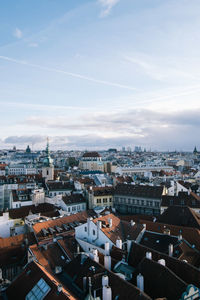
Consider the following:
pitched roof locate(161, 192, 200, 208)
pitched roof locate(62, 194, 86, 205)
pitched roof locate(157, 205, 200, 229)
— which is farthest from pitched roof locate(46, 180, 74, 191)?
pitched roof locate(157, 205, 200, 229)

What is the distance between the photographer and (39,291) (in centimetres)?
2298

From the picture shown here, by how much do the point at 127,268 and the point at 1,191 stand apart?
70.0 m

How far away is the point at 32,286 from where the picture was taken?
2408 centimetres

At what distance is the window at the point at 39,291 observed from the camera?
881 inches

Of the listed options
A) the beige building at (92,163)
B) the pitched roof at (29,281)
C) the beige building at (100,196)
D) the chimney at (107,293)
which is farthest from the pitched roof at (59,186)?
the beige building at (92,163)

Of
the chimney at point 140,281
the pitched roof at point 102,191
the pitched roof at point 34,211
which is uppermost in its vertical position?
the pitched roof at point 102,191

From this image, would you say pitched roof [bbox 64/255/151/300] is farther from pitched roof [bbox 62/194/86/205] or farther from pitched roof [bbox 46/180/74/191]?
pitched roof [bbox 46/180/74/191]

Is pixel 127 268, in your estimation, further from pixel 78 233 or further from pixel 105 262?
pixel 78 233

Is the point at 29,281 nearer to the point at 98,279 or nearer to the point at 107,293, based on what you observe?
the point at 98,279

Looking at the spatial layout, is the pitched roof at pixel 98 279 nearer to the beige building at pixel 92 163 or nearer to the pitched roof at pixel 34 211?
the pitched roof at pixel 34 211

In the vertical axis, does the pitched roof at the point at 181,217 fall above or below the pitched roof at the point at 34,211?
above

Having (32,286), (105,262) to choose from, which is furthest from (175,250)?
(32,286)

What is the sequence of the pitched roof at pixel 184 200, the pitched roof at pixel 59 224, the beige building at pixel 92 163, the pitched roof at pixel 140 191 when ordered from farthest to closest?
the beige building at pixel 92 163 → the pitched roof at pixel 140 191 → the pitched roof at pixel 184 200 → the pitched roof at pixel 59 224

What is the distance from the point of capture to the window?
73.4ft
